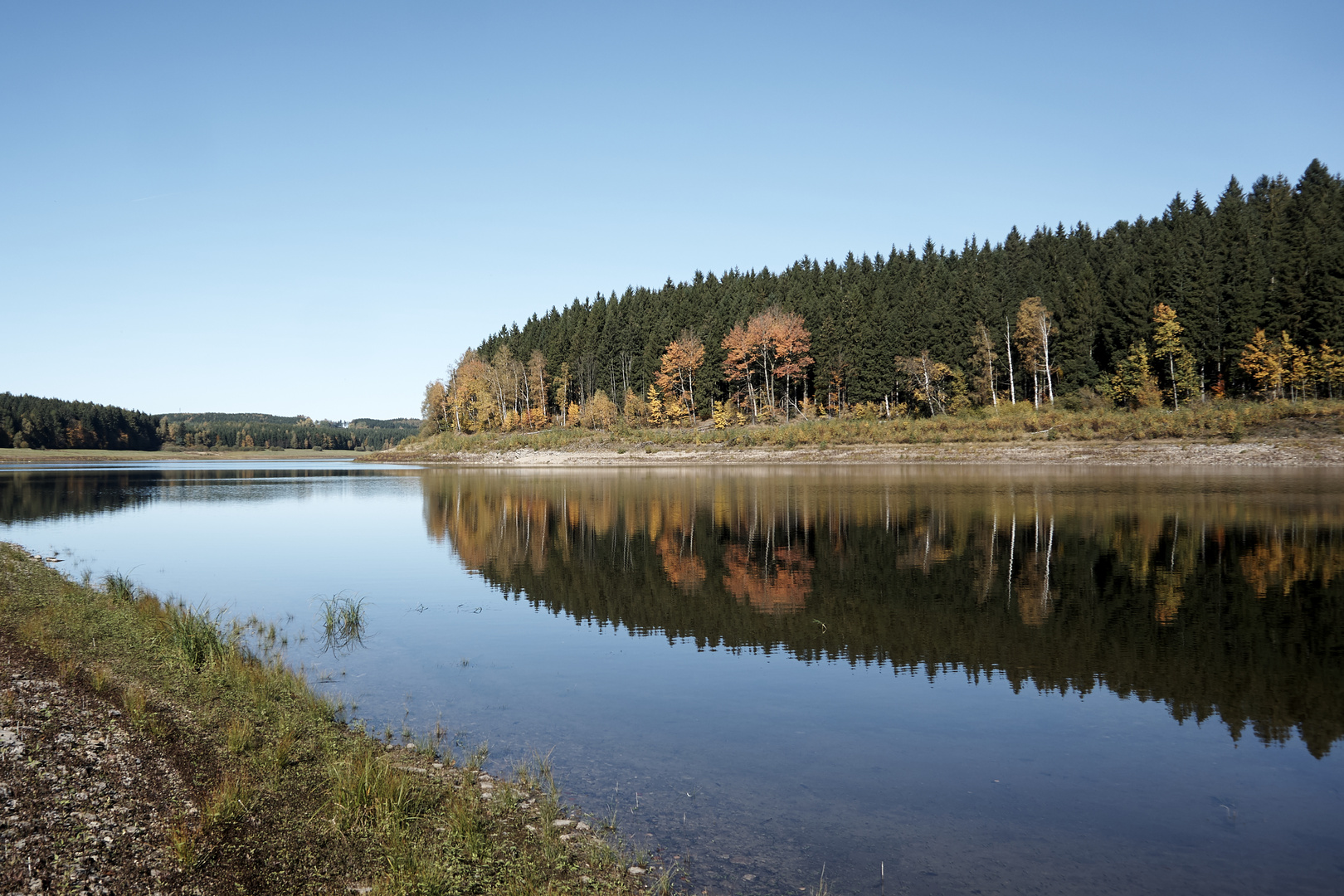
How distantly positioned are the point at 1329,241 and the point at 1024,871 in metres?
92.9

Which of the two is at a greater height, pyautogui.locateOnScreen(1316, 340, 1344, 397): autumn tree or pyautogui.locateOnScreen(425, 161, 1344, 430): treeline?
pyautogui.locateOnScreen(425, 161, 1344, 430): treeline

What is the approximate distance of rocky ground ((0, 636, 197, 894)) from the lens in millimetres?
5352

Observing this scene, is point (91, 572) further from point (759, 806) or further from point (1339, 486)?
point (1339, 486)

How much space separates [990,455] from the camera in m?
64.9

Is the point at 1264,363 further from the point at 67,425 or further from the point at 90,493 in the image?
the point at 67,425

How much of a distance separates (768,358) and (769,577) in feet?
257

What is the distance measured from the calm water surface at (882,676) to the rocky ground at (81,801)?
273cm

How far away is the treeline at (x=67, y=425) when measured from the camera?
15375 centimetres

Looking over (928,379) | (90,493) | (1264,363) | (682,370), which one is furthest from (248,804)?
(682,370)

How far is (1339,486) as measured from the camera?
3797 cm

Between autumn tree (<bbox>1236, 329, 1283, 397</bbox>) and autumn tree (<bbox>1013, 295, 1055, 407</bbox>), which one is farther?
autumn tree (<bbox>1013, 295, 1055, 407</bbox>)

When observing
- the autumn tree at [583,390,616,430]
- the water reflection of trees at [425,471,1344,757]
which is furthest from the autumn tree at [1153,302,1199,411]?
the autumn tree at [583,390,616,430]

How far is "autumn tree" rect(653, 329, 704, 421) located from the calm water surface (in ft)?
A: 240

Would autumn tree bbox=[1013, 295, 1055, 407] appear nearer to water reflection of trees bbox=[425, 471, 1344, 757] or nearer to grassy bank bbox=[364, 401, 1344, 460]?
grassy bank bbox=[364, 401, 1344, 460]
